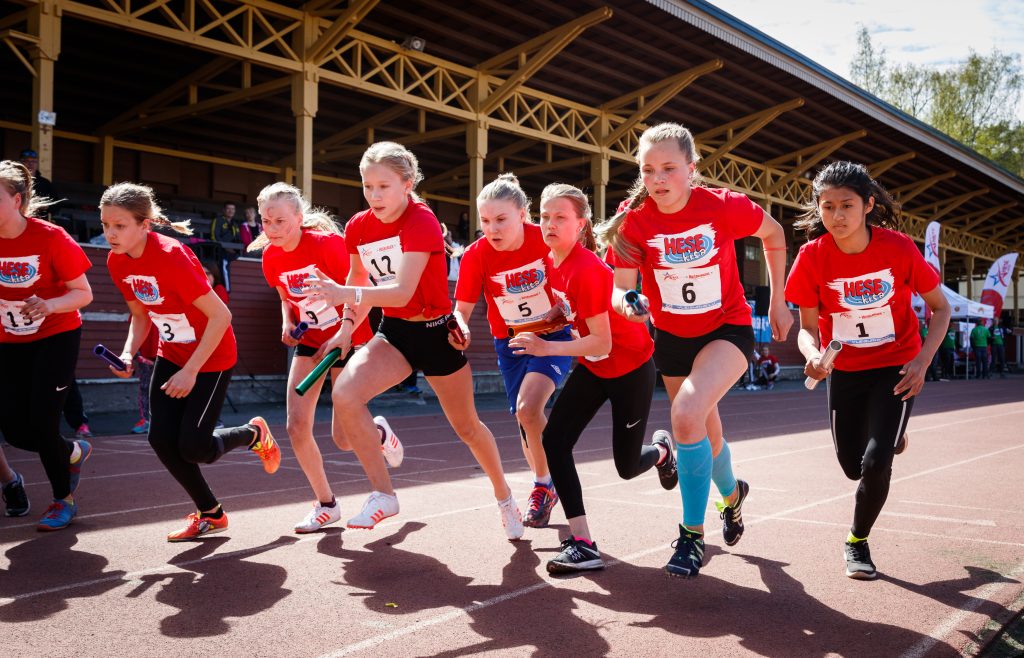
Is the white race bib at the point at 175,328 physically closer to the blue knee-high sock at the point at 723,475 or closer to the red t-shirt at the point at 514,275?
the red t-shirt at the point at 514,275

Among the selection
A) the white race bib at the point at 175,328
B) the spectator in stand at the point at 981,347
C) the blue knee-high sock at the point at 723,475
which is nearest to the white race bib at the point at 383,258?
the white race bib at the point at 175,328

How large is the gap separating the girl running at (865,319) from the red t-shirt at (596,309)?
82 cm

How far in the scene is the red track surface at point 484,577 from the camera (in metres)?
3.43

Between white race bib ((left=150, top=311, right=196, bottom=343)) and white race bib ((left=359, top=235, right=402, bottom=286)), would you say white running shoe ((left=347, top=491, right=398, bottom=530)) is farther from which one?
white race bib ((left=150, top=311, right=196, bottom=343))

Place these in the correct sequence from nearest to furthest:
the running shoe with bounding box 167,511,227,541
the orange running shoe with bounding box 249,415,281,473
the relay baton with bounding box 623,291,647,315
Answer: the relay baton with bounding box 623,291,647,315 → the running shoe with bounding box 167,511,227,541 → the orange running shoe with bounding box 249,415,281,473

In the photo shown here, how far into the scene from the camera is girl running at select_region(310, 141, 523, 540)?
4.70m

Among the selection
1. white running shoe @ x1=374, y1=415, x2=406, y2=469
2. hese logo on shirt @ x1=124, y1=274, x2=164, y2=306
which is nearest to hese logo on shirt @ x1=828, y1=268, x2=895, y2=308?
white running shoe @ x1=374, y1=415, x2=406, y2=469

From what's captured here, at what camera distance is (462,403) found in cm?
504

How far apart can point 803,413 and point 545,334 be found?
416 inches

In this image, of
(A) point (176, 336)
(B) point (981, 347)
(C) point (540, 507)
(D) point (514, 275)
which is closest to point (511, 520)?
(C) point (540, 507)

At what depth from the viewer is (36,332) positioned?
18.1ft

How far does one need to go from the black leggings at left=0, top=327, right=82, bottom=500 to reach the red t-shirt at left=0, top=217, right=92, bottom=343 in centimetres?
8

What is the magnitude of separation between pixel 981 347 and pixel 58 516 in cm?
3054

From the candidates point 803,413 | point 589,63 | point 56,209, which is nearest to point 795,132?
point 589,63
